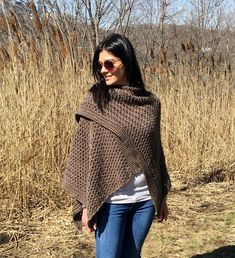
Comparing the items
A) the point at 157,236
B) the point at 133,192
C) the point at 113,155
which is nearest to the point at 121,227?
the point at 133,192

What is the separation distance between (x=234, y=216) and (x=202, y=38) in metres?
4.37

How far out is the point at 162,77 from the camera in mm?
5164

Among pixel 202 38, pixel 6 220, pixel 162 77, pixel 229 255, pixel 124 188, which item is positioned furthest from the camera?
pixel 202 38

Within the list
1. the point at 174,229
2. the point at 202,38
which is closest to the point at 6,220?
the point at 174,229

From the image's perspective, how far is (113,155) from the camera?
1970 mm

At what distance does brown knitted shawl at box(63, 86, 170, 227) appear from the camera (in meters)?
1.95

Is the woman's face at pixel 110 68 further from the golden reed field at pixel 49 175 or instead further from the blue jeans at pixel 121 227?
the golden reed field at pixel 49 175

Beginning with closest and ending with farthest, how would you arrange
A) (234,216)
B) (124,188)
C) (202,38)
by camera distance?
(124,188)
(234,216)
(202,38)

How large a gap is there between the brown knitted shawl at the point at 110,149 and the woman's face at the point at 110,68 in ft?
0.15

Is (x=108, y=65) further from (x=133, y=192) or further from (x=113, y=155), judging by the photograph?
(x=133, y=192)

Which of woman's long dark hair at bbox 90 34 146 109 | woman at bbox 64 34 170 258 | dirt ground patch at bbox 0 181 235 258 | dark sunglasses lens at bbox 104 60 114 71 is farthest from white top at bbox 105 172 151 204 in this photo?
dirt ground patch at bbox 0 181 235 258

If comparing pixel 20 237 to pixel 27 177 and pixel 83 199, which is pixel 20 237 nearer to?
pixel 27 177

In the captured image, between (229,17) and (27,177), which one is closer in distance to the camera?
(27,177)

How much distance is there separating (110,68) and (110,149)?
0.36m
